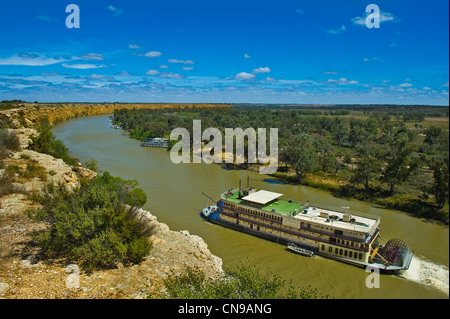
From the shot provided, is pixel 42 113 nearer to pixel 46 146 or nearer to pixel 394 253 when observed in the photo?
pixel 46 146

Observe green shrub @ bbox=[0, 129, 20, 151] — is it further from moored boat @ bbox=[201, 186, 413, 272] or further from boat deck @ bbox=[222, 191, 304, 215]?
boat deck @ bbox=[222, 191, 304, 215]

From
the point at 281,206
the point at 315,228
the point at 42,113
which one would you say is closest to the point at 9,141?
the point at 281,206

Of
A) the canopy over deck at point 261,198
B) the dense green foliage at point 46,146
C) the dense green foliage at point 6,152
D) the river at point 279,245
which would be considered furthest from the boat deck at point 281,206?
the dense green foliage at point 46,146

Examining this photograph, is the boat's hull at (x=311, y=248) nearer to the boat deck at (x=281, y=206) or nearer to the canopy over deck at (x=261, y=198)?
the boat deck at (x=281, y=206)

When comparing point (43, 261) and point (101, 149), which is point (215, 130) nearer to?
point (101, 149)

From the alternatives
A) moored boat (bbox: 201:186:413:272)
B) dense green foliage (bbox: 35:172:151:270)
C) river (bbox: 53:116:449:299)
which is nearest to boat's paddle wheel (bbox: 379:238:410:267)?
moored boat (bbox: 201:186:413:272)
